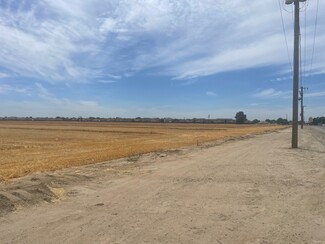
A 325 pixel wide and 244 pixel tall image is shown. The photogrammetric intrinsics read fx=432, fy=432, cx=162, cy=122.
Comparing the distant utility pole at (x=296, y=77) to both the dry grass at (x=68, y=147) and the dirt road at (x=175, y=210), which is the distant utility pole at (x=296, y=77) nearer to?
the dry grass at (x=68, y=147)

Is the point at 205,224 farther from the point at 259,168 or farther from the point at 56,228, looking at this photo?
the point at 259,168

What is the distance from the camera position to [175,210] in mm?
8164

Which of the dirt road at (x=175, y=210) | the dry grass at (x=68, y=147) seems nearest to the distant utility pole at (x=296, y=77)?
the dry grass at (x=68, y=147)

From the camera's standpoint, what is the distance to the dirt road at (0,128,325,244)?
254 inches

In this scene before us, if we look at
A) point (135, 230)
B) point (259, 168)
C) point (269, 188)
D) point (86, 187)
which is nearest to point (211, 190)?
point (269, 188)

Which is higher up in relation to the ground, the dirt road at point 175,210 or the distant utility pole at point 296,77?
the distant utility pole at point 296,77

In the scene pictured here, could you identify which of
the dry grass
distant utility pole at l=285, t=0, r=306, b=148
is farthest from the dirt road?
distant utility pole at l=285, t=0, r=306, b=148

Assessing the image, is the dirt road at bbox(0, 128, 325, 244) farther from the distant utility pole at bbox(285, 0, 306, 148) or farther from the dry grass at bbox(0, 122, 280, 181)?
the distant utility pole at bbox(285, 0, 306, 148)

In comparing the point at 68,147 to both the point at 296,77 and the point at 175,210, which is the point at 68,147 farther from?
the point at 175,210

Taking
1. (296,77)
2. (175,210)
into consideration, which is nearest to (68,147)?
(296,77)

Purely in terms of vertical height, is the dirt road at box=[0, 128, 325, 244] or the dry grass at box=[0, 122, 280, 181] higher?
the dirt road at box=[0, 128, 325, 244]

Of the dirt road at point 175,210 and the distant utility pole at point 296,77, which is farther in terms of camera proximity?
the distant utility pole at point 296,77

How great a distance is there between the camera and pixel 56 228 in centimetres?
679

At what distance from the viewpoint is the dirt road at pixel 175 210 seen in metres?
6.45
